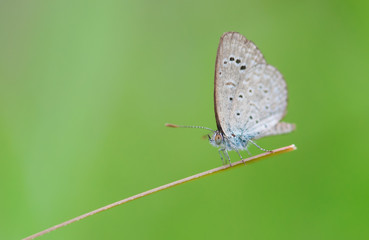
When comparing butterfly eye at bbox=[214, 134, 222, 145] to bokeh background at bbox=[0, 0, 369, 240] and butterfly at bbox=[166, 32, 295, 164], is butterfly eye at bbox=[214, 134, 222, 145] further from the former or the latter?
bokeh background at bbox=[0, 0, 369, 240]

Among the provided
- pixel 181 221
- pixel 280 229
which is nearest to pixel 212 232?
pixel 181 221

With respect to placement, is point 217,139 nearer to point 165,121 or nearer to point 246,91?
point 246,91

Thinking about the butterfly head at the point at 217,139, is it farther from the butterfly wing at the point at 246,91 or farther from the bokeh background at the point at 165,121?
the bokeh background at the point at 165,121

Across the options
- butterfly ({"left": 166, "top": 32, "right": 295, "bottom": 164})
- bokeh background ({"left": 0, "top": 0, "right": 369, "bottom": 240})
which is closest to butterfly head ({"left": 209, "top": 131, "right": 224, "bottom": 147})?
butterfly ({"left": 166, "top": 32, "right": 295, "bottom": 164})

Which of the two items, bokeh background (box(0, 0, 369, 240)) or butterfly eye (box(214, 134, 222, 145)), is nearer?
bokeh background (box(0, 0, 369, 240))

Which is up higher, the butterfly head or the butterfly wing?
the butterfly wing

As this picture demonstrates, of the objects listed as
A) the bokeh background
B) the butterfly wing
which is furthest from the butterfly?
the bokeh background

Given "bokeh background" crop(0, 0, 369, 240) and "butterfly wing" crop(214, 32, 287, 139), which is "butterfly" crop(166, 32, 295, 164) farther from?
"bokeh background" crop(0, 0, 369, 240)

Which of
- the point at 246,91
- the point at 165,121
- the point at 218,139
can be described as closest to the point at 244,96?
the point at 246,91
